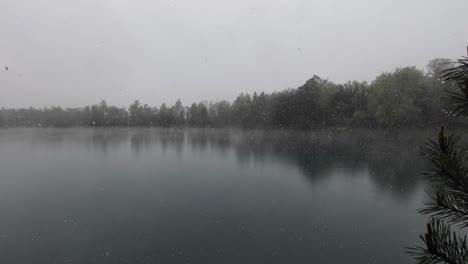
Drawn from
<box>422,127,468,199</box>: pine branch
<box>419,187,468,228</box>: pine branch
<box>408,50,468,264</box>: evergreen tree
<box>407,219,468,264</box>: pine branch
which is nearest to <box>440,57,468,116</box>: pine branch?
<box>408,50,468,264</box>: evergreen tree

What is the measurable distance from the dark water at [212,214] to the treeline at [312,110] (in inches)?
176

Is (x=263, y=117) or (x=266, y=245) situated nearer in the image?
(x=266, y=245)

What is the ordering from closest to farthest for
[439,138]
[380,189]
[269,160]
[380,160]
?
1. [439,138]
2. [380,189]
3. [380,160]
4. [269,160]

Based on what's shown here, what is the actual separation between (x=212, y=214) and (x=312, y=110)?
130 ft

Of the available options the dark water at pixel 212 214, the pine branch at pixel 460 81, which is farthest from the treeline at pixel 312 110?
the dark water at pixel 212 214

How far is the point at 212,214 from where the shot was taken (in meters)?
9.44

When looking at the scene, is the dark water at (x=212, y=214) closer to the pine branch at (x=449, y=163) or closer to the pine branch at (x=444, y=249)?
the pine branch at (x=444, y=249)

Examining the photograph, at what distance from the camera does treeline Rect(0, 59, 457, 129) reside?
99.3 ft

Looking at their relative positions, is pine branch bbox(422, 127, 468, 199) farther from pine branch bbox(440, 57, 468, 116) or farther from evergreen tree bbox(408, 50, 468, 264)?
pine branch bbox(440, 57, 468, 116)

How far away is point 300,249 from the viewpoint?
6.96 m

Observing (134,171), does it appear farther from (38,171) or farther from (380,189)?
(380,189)

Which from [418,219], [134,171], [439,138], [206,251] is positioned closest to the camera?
[439,138]

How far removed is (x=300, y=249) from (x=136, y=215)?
20.7 ft

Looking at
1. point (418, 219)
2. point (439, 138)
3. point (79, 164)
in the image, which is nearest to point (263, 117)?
point (79, 164)
